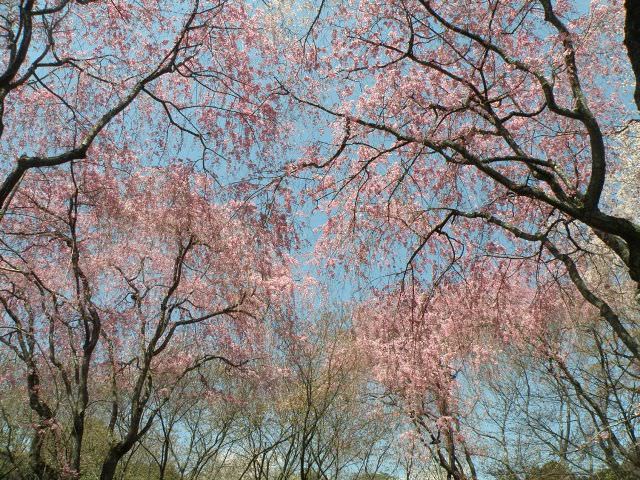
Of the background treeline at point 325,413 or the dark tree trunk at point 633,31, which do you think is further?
the background treeline at point 325,413

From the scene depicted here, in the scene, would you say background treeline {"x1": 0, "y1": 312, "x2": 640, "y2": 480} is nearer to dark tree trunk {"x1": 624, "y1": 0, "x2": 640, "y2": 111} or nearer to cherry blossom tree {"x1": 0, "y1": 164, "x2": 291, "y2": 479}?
cherry blossom tree {"x1": 0, "y1": 164, "x2": 291, "y2": 479}

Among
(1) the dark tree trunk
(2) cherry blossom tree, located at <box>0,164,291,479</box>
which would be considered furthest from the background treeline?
(1) the dark tree trunk

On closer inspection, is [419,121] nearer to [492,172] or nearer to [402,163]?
[402,163]

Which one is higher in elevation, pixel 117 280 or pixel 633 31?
pixel 117 280

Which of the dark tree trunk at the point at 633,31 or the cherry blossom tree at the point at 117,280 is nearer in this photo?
the dark tree trunk at the point at 633,31

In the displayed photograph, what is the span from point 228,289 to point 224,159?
3754 millimetres

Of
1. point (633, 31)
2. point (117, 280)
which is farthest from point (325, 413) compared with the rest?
point (633, 31)

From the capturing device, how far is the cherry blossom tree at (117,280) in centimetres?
805

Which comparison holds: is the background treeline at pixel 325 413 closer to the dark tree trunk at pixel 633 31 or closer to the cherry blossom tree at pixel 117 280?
the cherry blossom tree at pixel 117 280

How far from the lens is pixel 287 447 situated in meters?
15.6

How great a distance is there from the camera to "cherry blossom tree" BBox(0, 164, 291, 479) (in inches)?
317

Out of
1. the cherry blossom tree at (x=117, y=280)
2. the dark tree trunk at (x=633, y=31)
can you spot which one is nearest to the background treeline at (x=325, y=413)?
the cherry blossom tree at (x=117, y=280)

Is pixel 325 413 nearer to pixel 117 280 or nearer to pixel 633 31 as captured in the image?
pixel 117 280

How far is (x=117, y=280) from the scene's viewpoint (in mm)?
10117
